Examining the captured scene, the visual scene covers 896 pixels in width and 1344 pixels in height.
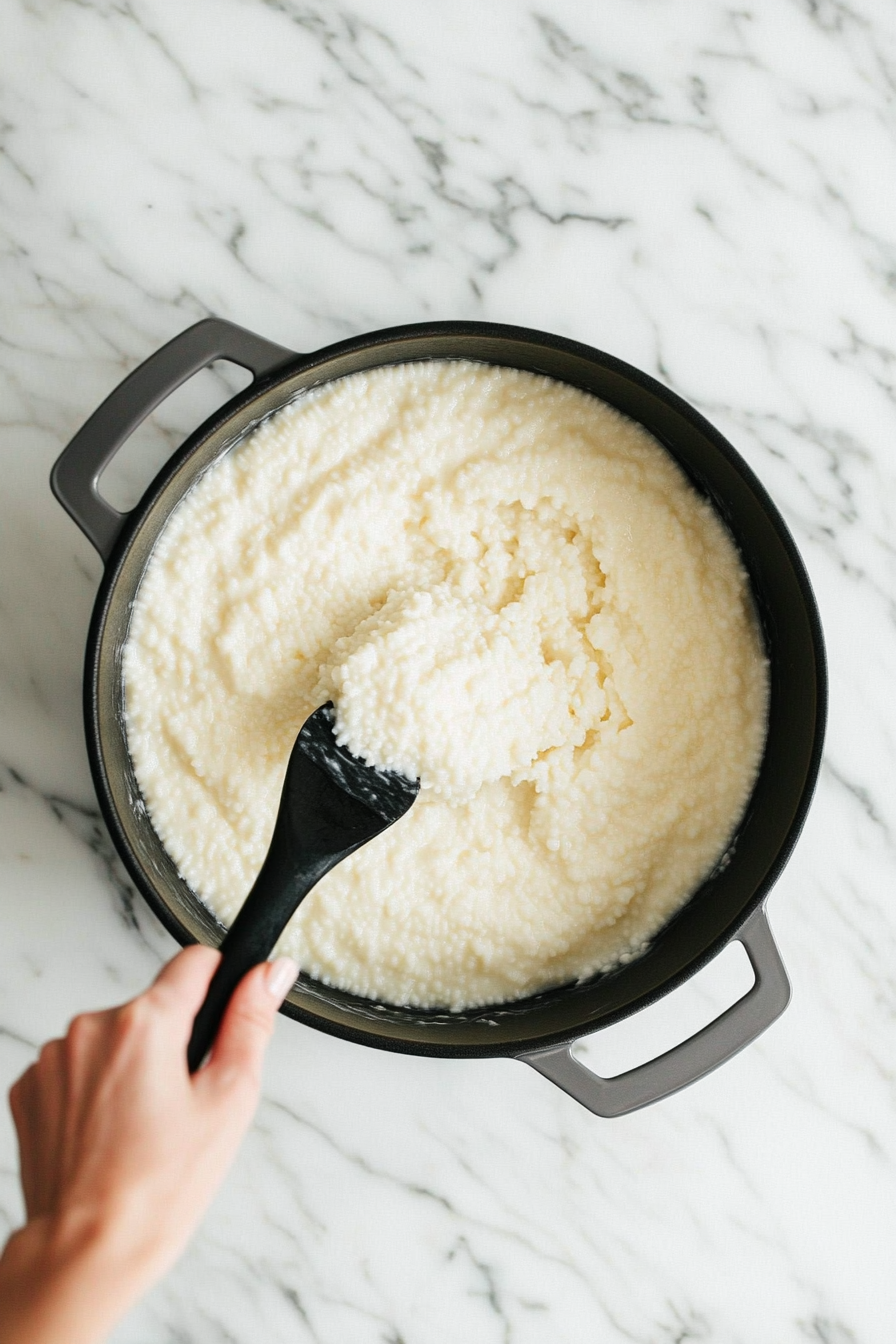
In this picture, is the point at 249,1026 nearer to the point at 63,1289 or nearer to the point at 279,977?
the point at 279,977

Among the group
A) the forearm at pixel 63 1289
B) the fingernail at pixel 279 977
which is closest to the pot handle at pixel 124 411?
the fingernail at pixel 279 977

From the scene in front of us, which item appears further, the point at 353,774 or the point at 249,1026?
the point at 353,774

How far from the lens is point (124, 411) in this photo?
830mm

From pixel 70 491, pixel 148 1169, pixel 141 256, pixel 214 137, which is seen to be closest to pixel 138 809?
pixel 70 491

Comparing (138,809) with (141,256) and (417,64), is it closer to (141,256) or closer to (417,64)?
(141,256)

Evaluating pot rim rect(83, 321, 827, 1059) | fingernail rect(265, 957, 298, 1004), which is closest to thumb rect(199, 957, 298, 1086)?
fingernail rect(265, 957, 298, 1004)

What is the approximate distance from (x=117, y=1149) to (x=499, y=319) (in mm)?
794

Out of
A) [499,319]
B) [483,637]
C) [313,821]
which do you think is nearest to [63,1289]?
[313,821]

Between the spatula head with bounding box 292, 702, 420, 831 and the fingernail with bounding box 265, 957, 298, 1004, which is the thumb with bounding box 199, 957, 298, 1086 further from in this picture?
the spatula head with bounding box 292, 702, 420, 831

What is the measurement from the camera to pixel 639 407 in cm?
95

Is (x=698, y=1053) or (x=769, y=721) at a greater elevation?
(x=769, y=721)

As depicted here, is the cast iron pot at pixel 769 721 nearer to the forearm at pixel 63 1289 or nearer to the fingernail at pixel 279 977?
the fingernail at pixel 279 977

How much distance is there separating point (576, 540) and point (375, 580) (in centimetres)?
18

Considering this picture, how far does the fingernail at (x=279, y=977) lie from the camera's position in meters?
0.66
